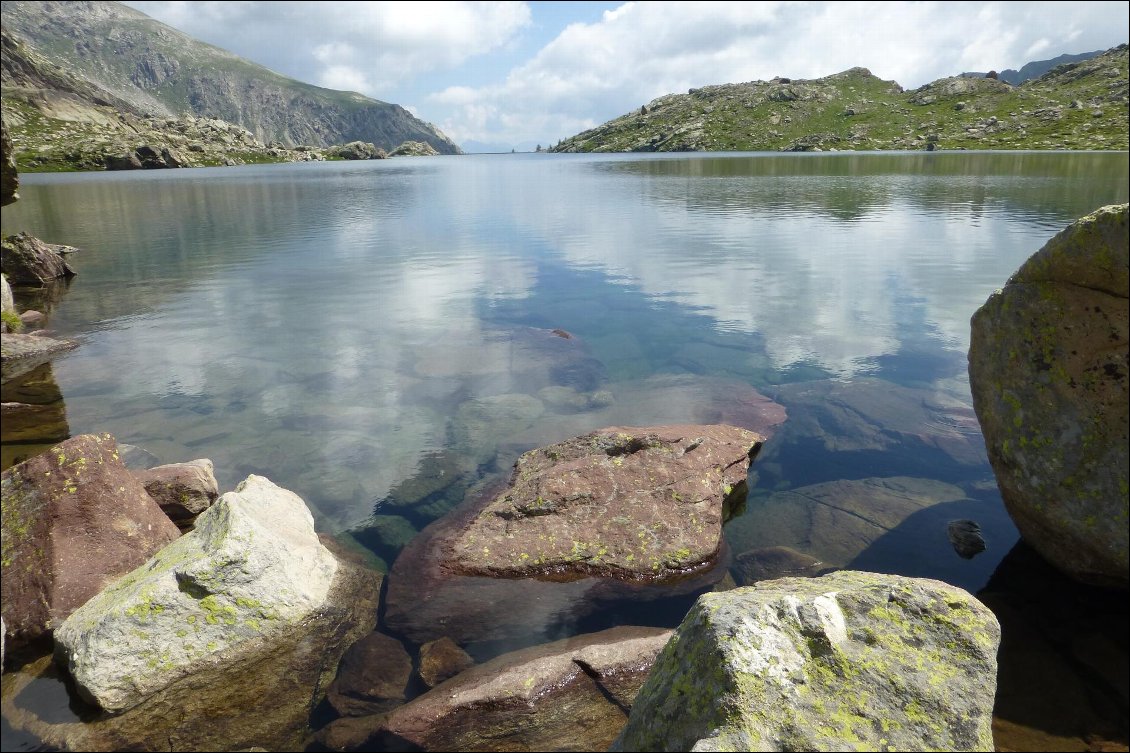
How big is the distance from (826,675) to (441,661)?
5.51 m

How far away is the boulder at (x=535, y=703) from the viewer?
286 inches

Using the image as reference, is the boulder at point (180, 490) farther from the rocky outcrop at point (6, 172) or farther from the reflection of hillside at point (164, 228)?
the reflection of hillside at point (164, 228)

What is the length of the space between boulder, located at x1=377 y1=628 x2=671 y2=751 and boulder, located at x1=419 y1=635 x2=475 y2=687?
0.29 metres

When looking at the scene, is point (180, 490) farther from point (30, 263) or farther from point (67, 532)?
point (30, 263)

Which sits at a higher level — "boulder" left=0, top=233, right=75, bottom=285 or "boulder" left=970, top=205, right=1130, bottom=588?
"boulder" left=0, top=233, right=75, bottom=285

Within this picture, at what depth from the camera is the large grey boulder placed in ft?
25.0

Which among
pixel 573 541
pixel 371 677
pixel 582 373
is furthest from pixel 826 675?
pixel 582 373

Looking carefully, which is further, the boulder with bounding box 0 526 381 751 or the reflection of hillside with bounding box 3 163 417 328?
the reflection of hillside with bounding box 3 163 417 328

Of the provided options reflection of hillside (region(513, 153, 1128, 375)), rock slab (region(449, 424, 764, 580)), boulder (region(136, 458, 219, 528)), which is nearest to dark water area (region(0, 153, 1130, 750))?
reflection of hillside (region(513, 153, 1128, 375))

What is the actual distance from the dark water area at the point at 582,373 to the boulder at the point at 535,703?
118cm

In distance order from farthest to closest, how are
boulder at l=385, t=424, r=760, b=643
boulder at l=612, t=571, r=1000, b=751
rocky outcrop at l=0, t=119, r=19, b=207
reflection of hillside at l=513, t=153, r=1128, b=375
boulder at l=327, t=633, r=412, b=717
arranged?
reflection of hillside at l=513, t=153, r=1128, b=375 → rocky outcrop at l=0, t=119, r=19, b=207 → boulder at l=385, t=424, r=760, b=643 → boulder at l=327, t=633, r=412, b=717 → boulder at l=612, t=571, r=1000, b=751

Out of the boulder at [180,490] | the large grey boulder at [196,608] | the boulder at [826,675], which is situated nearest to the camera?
the boulder at [826,675]

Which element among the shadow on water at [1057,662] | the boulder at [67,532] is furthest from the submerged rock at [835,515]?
the boulder at [67,532]

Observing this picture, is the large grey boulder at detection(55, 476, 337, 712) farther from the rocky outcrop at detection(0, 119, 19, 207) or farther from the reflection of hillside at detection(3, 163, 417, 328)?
the reflection of hillside at detection(3, 163, 417, 328)
